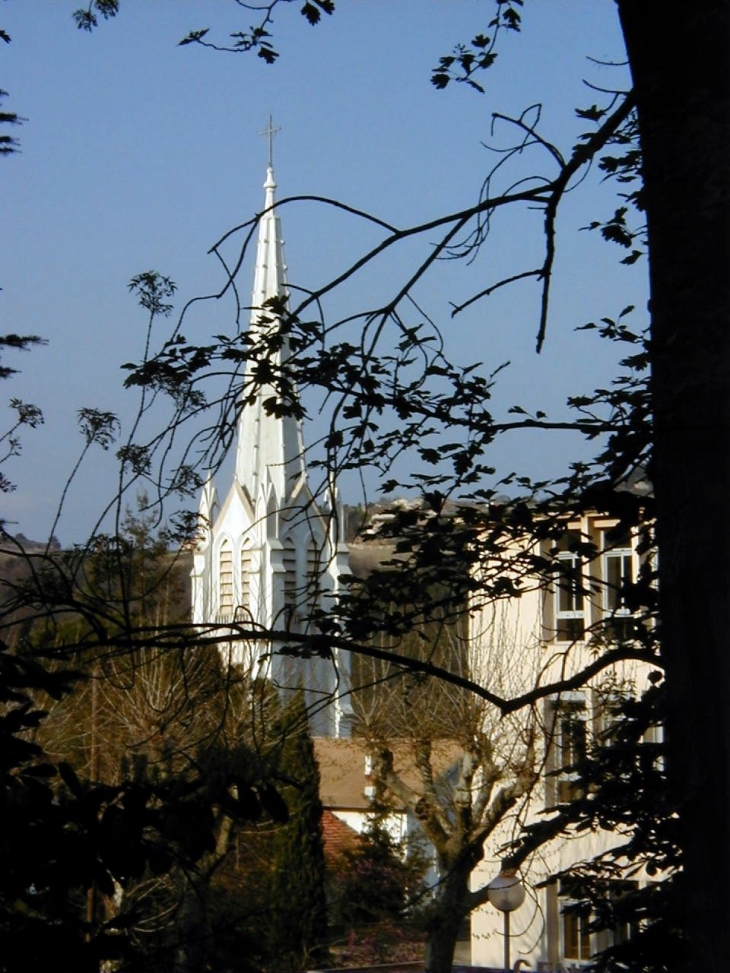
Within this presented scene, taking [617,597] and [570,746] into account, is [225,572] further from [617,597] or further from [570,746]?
[617,597]

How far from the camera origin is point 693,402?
4203 millimetres

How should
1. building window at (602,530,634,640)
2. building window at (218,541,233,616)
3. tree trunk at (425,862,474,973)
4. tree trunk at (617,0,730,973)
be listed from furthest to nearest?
building window at (218,541,233,616) < tree trunk at (425,862,474,973) < building window at (602,530,634,640) < tree trunk at (617,0,730,973)

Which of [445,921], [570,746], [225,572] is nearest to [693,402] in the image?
[570,746]

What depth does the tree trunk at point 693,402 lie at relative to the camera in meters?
3.95

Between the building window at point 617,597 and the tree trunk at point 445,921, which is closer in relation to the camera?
the building window at point 617,597

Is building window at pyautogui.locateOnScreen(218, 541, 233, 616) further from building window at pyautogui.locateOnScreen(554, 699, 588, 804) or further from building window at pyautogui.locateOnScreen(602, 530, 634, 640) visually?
building window at pyautogui.locateOnScreen(602, 530, 634, 640)

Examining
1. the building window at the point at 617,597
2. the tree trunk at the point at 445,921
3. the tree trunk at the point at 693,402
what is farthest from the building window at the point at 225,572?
the tree trunk at the point at 693,402

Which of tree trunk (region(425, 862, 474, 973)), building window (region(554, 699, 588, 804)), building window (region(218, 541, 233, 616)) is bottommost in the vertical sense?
tree trunk (region(425, 862, 474, 973))

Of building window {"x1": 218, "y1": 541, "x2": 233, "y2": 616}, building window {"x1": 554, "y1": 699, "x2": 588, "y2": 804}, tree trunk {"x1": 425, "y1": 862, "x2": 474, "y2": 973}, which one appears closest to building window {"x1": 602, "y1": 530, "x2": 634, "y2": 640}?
building window {"x1": 554, "y1": 699, "x2": 588, "y2": 804}

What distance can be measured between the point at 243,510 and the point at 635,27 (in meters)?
39.9

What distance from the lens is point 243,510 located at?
1730 inches

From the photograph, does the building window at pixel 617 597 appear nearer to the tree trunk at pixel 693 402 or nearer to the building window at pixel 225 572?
the tree trunk at pixel 693 402

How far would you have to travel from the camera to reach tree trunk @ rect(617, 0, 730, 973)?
3.95m

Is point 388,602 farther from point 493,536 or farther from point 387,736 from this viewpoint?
point 387,736
